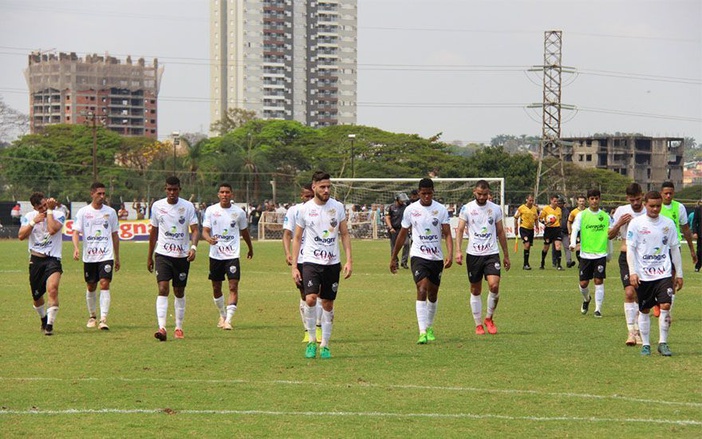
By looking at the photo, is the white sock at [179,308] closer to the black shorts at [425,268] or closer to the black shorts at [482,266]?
the black shorts at [425,268]

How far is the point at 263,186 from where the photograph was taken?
103 meters

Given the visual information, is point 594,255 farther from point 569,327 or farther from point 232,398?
point 232,398

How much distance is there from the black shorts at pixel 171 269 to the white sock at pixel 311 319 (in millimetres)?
2633

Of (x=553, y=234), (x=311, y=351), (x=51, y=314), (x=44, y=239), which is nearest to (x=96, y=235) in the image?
(x=44, y=239)

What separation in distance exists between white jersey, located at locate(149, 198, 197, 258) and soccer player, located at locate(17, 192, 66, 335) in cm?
173

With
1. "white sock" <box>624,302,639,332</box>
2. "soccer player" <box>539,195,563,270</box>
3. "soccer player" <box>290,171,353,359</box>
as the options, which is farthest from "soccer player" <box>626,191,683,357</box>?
"soccer player" <box>539,195,563,270</box>

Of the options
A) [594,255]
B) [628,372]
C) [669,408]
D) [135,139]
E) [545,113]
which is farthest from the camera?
[135,139]

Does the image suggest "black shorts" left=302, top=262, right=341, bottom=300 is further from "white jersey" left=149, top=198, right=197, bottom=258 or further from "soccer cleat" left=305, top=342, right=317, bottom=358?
"white jersey" left=149, top=198, right=197, bottom=258

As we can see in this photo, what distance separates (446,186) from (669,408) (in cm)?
5581

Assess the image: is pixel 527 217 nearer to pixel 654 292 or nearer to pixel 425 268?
pixel 425 268

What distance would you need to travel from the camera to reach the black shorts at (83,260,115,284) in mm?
16656

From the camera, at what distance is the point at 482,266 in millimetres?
15797

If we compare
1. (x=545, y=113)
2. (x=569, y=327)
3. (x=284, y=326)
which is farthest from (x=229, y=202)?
(x=545, y=113)

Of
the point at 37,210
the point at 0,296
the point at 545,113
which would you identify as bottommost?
the point at 0,296
